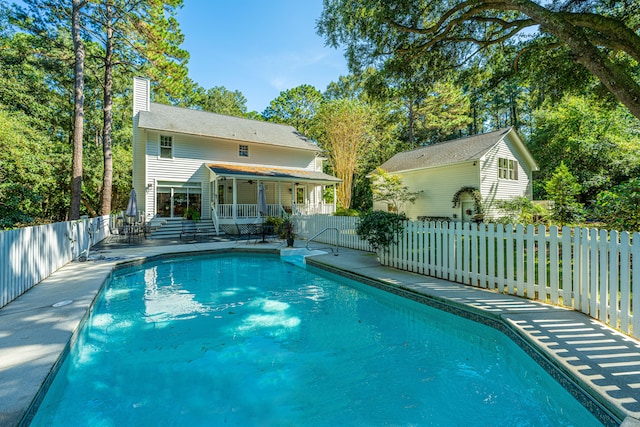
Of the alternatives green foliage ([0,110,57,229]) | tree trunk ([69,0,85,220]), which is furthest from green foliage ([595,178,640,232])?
green foliage ([0,110,57,229])

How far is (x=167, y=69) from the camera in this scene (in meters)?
14.5

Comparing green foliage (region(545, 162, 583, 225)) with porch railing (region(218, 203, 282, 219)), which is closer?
green foliage (region(545, 162, 583, 225))

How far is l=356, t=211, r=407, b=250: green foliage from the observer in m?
7.22

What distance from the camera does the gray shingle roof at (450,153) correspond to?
1725cm

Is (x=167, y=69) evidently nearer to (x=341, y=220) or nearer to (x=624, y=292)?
(x=341, y=220)

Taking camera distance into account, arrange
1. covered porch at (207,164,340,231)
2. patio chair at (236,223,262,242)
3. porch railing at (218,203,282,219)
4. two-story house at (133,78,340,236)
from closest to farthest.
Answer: patio chair at (236,223,262,242), covered porch at (207,164,340,231), porch railing at (218,203,282,219), two-story house at (133,78,340,236)

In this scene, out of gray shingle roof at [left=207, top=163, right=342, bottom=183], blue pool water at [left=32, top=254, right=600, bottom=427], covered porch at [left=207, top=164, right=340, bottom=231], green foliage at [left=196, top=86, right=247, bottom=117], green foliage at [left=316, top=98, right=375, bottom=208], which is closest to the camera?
blue pool water at [left=32, top=254, right=600, bottom=427]

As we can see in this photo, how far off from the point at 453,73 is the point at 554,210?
24.8 feet

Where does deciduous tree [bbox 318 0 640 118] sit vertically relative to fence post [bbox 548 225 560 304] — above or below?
above

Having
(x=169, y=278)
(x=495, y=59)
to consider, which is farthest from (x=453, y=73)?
(x=169, y=278)

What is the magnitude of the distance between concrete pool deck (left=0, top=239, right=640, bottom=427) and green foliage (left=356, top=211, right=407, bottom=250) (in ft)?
3.45

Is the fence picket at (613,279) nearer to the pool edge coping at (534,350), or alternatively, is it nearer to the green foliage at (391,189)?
the pool edge coping at (534,350)

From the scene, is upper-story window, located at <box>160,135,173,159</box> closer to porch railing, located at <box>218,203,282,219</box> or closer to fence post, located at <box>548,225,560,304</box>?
porch railing, located at <box>218,203,282,219</box>

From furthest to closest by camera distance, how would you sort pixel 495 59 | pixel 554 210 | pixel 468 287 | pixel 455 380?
pixel 554 210 → pixel 495 59 → pixel 468 287 → pixel 455 380
